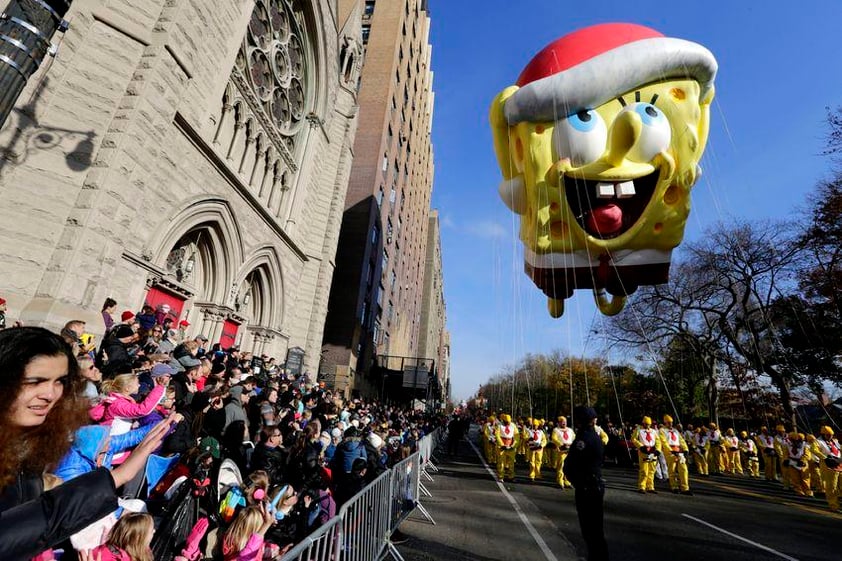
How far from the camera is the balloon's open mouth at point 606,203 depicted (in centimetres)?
479

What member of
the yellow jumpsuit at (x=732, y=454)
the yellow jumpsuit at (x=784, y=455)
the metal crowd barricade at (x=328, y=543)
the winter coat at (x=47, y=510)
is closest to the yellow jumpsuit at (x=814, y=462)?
the yellow jumpsuit at (x=784, y=455)

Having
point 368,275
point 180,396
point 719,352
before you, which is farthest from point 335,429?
point 719,352

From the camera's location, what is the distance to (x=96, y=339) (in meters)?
7.30

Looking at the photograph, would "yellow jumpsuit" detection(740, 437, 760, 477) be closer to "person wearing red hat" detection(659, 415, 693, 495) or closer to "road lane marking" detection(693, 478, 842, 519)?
"road lane marking" detection(693, 478, 842, 519)

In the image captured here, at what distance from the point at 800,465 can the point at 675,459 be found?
15.2 ft

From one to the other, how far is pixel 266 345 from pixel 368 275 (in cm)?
1191

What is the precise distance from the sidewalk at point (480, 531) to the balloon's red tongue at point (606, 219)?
4.18m

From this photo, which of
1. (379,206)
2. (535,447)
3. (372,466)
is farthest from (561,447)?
(379,206)

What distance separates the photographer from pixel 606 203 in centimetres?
487

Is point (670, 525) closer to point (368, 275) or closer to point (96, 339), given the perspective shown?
point (96, 339)

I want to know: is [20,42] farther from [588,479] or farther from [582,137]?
[588,479]

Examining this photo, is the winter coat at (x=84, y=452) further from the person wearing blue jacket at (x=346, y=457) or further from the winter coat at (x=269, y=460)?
the person wearing blue jacket at (x=346, y=457)

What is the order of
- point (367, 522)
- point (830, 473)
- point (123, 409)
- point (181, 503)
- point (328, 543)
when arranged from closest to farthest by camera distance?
point (328, 543) < point (181, 503) < point (123, 409) < point (367, 522) < point (830, 473)

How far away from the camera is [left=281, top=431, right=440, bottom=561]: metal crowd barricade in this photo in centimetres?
304
